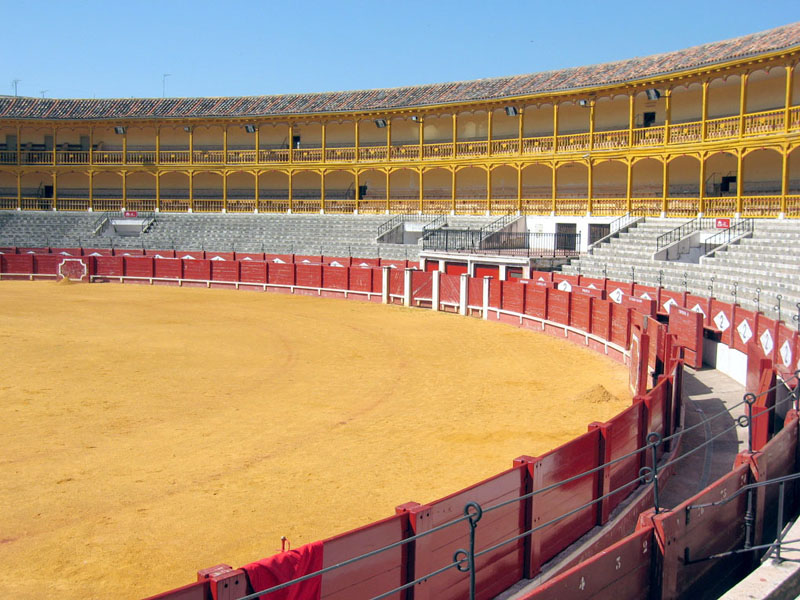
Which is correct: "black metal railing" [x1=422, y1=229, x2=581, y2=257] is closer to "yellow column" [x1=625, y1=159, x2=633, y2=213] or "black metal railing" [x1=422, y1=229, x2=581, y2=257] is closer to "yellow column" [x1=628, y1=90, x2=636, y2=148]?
"yellow column" [x1=625, y1=159, x2=633, y2=213]

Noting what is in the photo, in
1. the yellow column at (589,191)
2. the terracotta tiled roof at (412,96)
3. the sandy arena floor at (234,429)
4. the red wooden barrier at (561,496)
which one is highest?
the terracotta tiled roof at (412,96)

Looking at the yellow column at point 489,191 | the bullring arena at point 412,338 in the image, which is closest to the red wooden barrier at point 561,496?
the bullring arena at point 412,338

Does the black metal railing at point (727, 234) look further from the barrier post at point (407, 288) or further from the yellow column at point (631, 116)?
the barrier post at point (407, 288)

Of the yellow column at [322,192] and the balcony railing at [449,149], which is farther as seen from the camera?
the yellow column at [322,192]

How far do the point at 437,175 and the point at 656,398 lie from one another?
33.1 metres

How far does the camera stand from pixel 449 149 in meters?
38.7

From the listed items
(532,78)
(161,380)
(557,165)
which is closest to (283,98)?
(532,78)

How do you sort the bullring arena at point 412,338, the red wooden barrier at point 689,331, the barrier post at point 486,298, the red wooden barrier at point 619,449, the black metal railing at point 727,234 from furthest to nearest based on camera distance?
the black metal railing at point 727,234, the barrier post at point 486,298, the red wooden barrier at point 689,331, the red wooden barrier at point 619,449, the bullring arena at point 412,338

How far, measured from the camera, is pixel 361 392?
1302cm

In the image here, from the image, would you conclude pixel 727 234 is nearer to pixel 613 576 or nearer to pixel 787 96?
pixel 787 96

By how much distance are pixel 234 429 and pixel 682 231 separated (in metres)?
20.8

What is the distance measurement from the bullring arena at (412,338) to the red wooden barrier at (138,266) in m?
0.10

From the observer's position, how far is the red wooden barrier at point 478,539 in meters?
5.08

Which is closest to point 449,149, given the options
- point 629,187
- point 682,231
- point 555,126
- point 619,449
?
point 555,126
